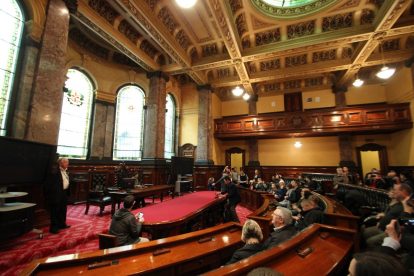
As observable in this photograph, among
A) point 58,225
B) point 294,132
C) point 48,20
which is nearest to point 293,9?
point 294,132

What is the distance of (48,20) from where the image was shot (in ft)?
15.8

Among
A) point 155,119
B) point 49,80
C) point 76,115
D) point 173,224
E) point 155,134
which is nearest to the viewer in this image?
point 173,224

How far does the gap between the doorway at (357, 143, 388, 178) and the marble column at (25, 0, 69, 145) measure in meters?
13.6

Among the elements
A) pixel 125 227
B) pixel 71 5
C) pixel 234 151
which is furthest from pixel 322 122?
pixel 71 5

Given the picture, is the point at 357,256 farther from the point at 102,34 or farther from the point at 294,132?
the point at 294,132

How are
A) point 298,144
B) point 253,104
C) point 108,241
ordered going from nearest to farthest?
1. point 108,241
2. point 298,144
3. point 253,104

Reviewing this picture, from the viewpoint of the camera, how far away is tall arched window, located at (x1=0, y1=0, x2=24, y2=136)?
5203 millimetres

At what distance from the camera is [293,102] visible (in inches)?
494

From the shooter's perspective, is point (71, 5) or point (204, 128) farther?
point (204, 128)

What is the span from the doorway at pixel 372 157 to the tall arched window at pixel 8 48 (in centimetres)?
1486

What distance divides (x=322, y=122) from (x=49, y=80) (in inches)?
447

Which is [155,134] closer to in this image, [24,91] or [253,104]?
[24,91]

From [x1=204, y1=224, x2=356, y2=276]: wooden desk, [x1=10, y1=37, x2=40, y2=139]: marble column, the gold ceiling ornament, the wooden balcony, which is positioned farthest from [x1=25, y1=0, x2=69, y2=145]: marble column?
the wooden balcony

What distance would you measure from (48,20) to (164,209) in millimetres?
5182
